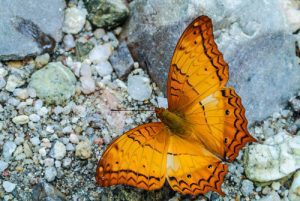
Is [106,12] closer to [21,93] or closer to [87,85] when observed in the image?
[87,85]

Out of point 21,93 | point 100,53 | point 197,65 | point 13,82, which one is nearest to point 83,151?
point 21,93

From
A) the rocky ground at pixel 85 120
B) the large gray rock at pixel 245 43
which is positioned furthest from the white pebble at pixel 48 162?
the large gray rock at pixel 245 43

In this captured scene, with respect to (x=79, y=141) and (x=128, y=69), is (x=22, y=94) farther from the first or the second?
(x=128, y=69)

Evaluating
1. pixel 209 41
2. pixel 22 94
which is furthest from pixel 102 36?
pixel 209 41

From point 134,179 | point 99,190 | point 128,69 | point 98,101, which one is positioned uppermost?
point 128,69

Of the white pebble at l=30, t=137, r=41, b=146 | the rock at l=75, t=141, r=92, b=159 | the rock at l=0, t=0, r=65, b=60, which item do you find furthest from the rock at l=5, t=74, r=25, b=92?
the rock at l=75, t=141, r=92, b=159

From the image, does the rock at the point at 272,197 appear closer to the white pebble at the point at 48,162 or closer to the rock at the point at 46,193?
the rock at the point at 46,193
